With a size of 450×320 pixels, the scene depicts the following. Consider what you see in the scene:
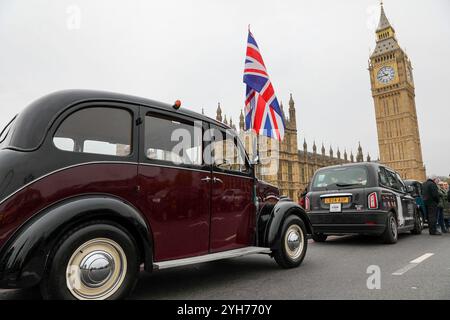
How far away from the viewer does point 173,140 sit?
3723 millimetres

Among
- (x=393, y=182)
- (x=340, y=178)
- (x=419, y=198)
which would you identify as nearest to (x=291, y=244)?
(x=340, y=178)

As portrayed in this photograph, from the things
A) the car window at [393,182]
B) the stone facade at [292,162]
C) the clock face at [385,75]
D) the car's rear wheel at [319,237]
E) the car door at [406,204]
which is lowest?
the car's rear wheel at [319,237]

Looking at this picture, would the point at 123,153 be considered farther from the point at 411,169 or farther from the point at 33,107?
the point at 411,169

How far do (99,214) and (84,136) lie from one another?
0.88m

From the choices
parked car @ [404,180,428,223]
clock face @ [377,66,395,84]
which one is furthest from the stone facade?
parked car @ [404,180,428,223]

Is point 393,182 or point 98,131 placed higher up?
point 98,131

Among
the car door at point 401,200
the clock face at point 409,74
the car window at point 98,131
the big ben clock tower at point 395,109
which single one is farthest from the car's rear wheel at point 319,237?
the clock face at point 409,74

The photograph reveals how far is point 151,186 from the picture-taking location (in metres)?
3.16

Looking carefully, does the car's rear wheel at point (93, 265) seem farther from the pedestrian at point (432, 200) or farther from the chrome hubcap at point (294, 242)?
the pedestrian at point (432, 200)

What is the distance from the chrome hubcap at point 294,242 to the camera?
4.62 meters

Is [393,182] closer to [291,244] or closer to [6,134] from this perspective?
[291,244]

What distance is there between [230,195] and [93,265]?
1875mm

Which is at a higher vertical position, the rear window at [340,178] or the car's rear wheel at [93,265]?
the rear window at [340,178]
